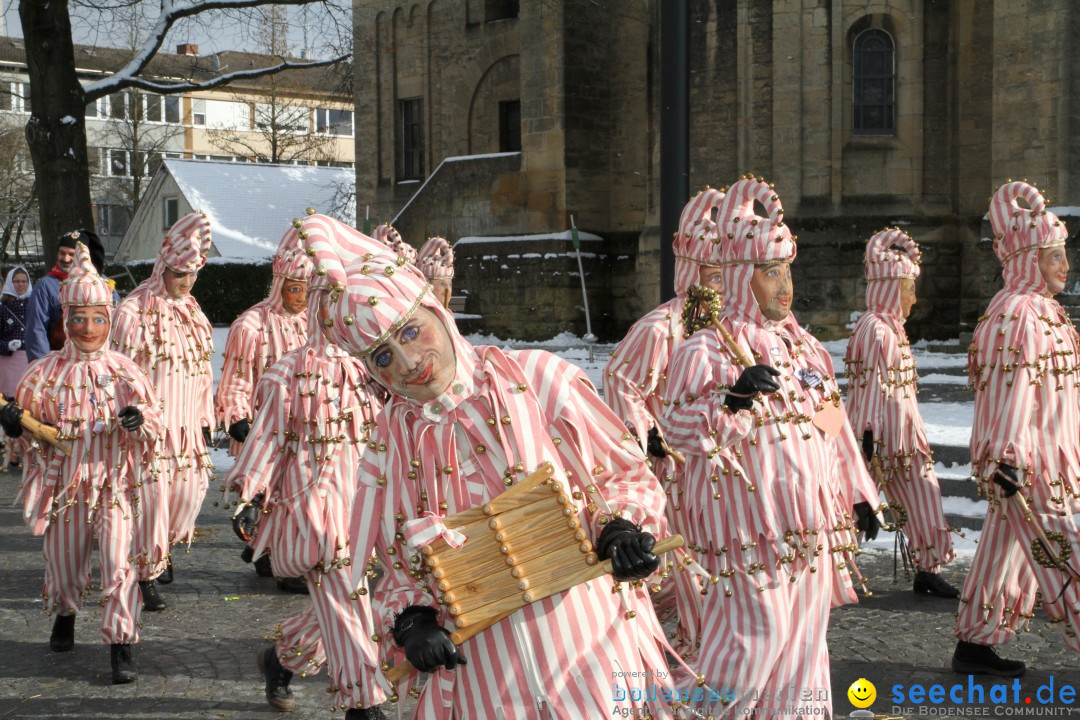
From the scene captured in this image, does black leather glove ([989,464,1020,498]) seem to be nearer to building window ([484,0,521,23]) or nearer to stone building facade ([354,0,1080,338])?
stone building facade ([354,0,1080,338])

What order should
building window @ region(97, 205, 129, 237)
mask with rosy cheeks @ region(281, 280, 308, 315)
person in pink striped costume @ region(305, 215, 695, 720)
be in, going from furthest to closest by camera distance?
building window @ region(97, 205, 129, 237), mask with rosy cheeks @ region(281, 280, 308, 315), person in pink striped costume @ region(305, 215, 695, 720)

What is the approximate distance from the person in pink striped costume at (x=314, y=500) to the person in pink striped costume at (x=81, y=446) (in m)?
1.32

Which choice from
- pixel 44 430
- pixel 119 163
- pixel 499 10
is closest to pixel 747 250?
pixel 44 430

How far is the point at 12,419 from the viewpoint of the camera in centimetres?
745

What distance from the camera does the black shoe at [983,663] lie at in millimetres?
6574

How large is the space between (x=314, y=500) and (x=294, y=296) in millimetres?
2330

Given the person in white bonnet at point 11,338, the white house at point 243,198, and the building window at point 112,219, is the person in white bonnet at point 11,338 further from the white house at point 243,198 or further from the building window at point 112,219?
the building window at point 112,219

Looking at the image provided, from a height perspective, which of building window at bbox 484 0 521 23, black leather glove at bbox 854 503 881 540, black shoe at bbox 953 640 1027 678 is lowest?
black shoe at bbox 953 640 1027 678

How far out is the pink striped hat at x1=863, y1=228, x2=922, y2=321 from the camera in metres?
9.05

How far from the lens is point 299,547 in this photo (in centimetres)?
619

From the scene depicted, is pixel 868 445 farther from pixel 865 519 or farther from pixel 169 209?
pixel 169 209

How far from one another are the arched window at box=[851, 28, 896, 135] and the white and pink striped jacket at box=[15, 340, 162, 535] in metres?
17.3

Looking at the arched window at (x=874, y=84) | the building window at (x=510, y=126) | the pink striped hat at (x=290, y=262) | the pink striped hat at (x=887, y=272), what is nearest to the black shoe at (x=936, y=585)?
the pink striped hat at (x=887, y=272)

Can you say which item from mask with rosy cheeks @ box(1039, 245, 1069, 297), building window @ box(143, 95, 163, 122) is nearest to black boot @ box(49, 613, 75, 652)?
mask with rosy cheeks @ box(1039, 245, 1069, 297)
